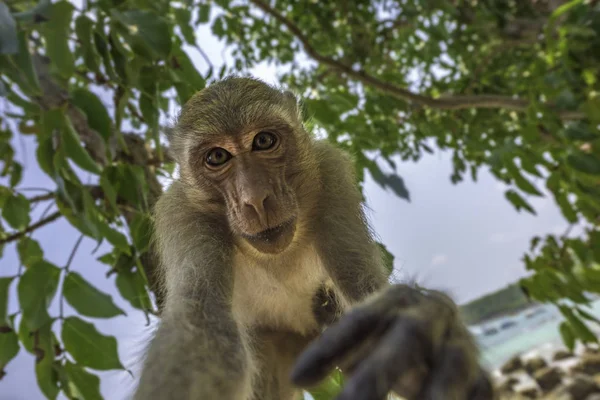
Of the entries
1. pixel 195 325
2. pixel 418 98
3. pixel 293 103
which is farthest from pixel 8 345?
pixel 418 98

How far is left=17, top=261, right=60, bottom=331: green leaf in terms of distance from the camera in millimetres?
1118

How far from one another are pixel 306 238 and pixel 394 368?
0.87 m

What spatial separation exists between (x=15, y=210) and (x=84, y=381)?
1.84 feet

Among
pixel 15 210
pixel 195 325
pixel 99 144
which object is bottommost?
pixel 195 325

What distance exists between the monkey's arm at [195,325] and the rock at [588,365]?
4422 millimetres

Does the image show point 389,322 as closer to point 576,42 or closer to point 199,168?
point 199,168

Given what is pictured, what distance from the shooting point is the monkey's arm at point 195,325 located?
795 mm

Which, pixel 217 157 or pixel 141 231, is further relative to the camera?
pixel 141 231

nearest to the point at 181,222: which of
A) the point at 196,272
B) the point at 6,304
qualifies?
the point at 196,272

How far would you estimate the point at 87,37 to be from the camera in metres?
1.25

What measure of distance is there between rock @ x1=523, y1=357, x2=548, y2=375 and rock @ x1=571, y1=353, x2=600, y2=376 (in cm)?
28

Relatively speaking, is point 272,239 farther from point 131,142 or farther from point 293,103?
point 131,142

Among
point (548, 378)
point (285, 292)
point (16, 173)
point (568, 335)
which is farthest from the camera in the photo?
point (548, 378)

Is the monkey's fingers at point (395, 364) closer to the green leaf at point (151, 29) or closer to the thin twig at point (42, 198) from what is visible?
the green leaf at point (151, 29)
